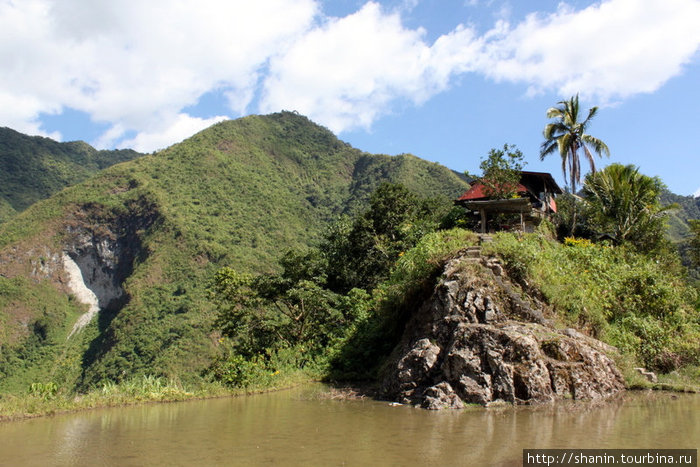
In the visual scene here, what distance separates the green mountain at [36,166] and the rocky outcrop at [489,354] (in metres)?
136

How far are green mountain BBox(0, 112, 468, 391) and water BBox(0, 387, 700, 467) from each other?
4989 cm

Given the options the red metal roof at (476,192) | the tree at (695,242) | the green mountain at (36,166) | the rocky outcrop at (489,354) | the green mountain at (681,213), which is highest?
the green mountain at (36,166)

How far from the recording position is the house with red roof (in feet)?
61.1

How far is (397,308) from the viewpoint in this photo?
13.3 m

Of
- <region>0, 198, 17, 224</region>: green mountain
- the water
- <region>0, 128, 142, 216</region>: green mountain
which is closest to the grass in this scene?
the water

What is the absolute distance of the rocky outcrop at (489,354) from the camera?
8.73 meters

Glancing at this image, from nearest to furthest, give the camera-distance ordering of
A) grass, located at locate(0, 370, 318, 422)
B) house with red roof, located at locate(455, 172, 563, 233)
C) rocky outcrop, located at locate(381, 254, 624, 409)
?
rocky outcrop, located at locate(381, 254, 624, 409) < grass, located at locate(0, 370, 318, 422) < house with red roof, located at locate(455, 172, 563, 233)

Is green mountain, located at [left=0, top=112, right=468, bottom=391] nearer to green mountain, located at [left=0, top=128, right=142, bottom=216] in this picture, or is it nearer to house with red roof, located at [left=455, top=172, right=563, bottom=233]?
green mountain, located at [left=0, top=128, right=142, bottom=216]

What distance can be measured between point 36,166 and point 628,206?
543 ft

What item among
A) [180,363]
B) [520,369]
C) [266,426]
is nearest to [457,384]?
[520,369]

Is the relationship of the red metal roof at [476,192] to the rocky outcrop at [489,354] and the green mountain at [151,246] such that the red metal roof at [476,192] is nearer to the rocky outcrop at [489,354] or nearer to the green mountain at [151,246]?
the rocky outcrop at [489,354]

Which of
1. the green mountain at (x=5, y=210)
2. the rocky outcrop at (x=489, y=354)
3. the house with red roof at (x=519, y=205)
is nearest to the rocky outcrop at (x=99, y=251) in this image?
the green mountain at (x=5, y=210)

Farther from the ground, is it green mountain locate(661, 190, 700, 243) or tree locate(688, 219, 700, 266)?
green mountain locate(661, 190, 700, 243)

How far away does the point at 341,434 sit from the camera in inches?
263
